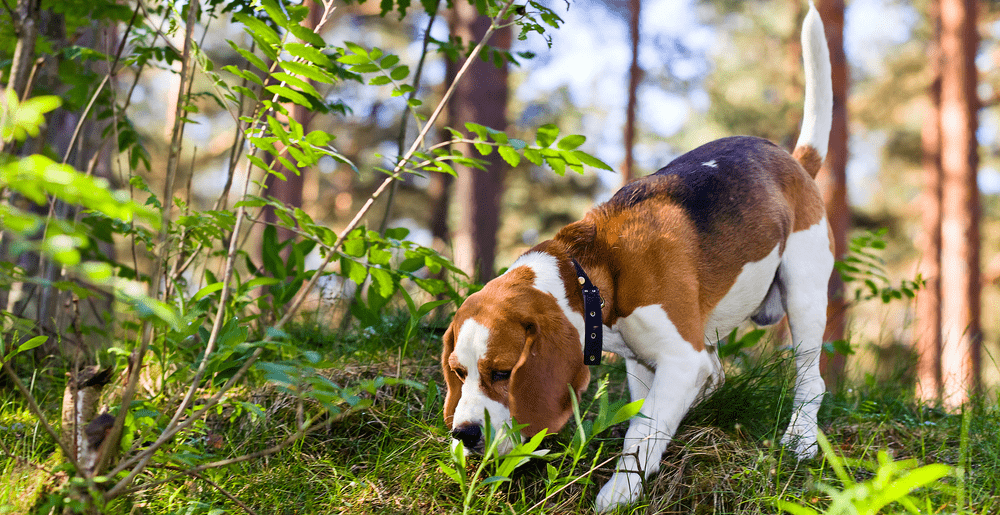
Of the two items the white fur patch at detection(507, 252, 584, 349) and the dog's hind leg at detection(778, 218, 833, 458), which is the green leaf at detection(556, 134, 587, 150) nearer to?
the white fur patch at detection(507, 252, 584, 349)

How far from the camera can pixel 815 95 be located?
12.1 feet

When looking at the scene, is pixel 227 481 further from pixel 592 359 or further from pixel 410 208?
pixel 410 208

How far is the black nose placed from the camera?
2.18 metres

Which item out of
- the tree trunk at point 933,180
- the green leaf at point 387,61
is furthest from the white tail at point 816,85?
the tree trunk at point 933,180

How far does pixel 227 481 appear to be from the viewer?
227 cm

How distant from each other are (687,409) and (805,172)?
1643 mm

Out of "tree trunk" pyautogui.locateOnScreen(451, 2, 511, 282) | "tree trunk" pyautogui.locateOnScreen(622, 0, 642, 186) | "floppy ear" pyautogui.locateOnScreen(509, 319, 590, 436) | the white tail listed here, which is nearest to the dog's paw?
"floppy ear" pyautogui.locateOnScreen(509, 319, 590, 436)

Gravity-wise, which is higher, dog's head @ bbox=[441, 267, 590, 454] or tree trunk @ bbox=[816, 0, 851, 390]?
tree trunk @ bbox=[816, 0, 851, 390]

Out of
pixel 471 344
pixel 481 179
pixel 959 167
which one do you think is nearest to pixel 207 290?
pixel 471 344

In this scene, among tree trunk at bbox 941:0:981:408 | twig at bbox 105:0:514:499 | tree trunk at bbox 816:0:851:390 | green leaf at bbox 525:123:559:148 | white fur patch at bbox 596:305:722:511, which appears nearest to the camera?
twig at bbox 105:0:514:499

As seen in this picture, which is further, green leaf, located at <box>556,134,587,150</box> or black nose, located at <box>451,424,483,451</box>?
black nose, located at <box>451,424,483,451</box>

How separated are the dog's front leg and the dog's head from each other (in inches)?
10.9

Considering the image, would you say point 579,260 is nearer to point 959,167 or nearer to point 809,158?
point 809,158

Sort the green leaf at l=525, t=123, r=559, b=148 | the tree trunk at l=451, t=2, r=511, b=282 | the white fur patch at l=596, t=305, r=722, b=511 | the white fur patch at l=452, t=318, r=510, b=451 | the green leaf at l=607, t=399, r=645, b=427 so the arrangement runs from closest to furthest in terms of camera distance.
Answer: the green leaf at l=607, t=399, r=645, b=427
the green leaf at l=525, t=123, r=559, b=148
the white fur patch at l=452, t=318, r=510, b=451
the white fur patch at l=596, t=305, r=722, b=511
the tree trunk at l=451, t=2, r=511, b=282
